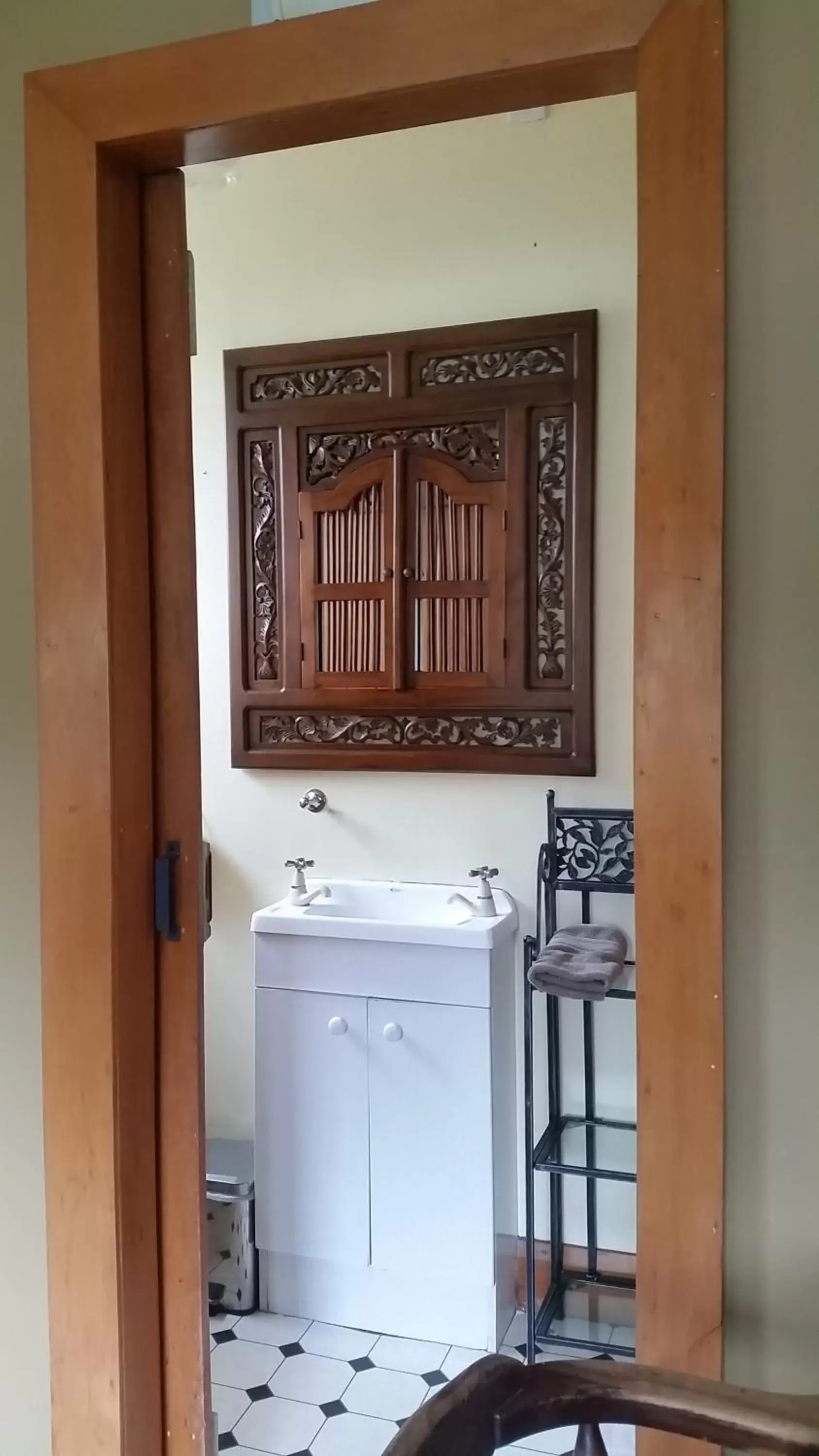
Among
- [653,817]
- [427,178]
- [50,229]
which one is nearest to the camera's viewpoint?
[653,817]

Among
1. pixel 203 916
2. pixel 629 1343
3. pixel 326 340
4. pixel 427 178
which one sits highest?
pixel 427 178

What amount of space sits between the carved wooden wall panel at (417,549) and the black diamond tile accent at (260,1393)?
4.33 ft

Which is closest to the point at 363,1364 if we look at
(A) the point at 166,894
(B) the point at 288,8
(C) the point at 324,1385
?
(C) the point at 324,1385

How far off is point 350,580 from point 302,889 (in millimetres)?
744

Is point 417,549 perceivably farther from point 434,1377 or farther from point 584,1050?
Answer: point 434,1377

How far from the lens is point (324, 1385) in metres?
2.23

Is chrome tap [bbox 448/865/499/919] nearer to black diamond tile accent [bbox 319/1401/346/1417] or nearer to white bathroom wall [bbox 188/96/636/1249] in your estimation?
white bathroom wall [bbox 188/96/636/1249]

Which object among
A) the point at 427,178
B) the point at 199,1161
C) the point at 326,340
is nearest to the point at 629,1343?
the point at 199,1161

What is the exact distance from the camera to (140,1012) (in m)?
1.35

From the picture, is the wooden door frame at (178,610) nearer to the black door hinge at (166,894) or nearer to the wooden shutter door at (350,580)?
the black door hinge at (166,894)

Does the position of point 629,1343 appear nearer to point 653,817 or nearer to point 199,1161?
point 199,1161

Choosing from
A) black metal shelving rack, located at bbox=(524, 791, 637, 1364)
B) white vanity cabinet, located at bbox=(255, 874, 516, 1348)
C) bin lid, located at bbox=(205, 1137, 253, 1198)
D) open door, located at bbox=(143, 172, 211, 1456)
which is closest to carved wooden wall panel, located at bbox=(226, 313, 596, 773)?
black metal shelving rack, located at bbox=(524, 791, 637, 1364)

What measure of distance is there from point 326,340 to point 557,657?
94 centimetres

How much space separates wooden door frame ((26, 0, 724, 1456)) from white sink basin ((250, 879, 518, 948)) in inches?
38.4
